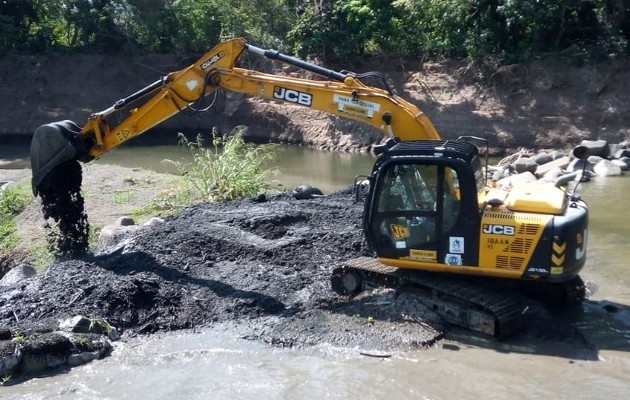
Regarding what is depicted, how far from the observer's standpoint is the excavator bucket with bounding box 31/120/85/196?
11.4m

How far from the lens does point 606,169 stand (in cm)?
1981

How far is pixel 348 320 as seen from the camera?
31.9 ft

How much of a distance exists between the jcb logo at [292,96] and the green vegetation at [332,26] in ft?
51.1

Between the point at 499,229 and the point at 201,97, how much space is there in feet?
14.9

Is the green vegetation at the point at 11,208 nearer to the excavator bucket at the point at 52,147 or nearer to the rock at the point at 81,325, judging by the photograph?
the excavator bucket at the point at 52,147

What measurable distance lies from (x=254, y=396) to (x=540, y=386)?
8.82 feet

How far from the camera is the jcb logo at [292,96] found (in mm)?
10922

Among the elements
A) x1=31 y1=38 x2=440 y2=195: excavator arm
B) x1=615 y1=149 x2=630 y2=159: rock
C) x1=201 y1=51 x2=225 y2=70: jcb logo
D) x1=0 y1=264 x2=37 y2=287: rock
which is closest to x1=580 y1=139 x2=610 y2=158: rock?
x1=615 y1=149 x2=630 y2=159: rock

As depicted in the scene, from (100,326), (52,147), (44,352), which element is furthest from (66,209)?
(44,352)

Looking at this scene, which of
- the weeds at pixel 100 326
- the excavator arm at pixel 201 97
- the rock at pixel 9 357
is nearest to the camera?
the rock at pixel 9 357

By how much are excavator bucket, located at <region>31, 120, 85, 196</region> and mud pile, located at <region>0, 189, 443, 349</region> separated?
1.31 metres

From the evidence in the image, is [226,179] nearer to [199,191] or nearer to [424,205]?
[199,191]

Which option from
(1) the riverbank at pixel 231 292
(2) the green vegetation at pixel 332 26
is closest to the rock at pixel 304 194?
(1) the riverbank at pixel 231 292

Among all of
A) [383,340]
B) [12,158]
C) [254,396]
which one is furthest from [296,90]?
[12,158]
